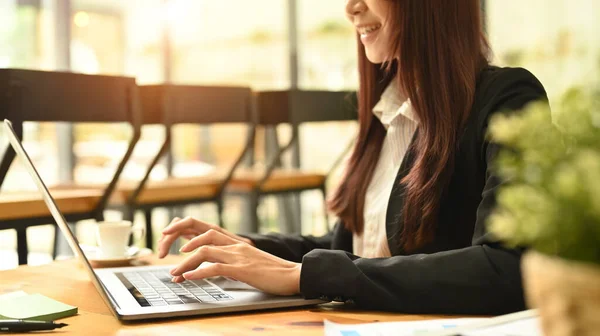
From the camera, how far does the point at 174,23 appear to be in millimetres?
5168

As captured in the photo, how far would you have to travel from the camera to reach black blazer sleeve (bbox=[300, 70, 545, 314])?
93 cm

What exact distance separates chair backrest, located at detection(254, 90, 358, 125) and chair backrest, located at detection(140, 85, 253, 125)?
0.26 meters

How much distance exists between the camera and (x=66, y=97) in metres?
2.27

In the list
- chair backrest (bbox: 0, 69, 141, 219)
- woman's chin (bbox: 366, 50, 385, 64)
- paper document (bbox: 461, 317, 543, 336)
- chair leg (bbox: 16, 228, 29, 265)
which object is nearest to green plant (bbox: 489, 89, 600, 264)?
paper document (bbox: 461, 317, 543, 336)

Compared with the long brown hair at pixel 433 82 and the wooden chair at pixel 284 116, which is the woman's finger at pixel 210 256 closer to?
the long brown hair at pixel 433 82

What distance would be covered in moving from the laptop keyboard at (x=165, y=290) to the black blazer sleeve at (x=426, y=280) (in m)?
0.15

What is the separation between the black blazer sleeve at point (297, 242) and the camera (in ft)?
4.53

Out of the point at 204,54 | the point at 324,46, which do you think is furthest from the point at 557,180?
the point at 324,46

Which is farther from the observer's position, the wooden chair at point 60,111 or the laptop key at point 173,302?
the wooden chair at point 60,111

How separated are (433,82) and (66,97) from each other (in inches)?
55.7

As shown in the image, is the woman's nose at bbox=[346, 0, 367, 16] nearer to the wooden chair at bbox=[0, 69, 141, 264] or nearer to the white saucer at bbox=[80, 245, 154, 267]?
the white saucer at bbox=[80, 245, 154, 267]

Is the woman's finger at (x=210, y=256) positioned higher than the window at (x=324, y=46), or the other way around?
the window at (x=324, y=46)

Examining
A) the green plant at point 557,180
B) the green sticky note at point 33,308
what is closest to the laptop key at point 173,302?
the green sticky note at point 33,308

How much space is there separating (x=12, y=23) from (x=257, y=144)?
177cm
